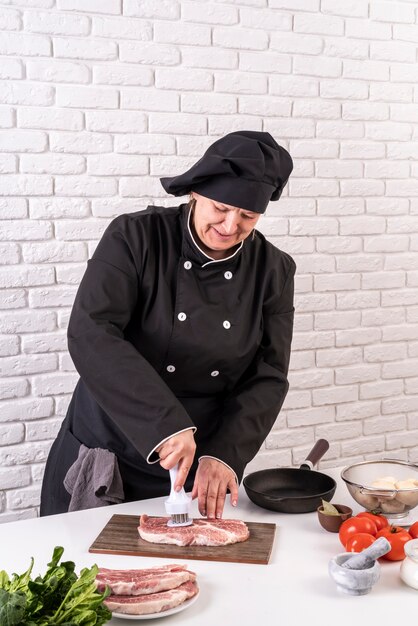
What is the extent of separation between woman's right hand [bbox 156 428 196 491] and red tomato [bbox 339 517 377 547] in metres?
0.40

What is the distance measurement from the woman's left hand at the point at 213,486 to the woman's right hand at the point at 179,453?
105 millimetres

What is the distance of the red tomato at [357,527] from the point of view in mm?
1719

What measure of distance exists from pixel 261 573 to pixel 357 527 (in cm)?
24

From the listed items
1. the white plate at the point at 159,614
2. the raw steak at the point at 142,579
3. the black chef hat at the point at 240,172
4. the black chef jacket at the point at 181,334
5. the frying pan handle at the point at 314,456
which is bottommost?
the white plate at the point at 159,614

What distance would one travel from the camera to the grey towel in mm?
2201

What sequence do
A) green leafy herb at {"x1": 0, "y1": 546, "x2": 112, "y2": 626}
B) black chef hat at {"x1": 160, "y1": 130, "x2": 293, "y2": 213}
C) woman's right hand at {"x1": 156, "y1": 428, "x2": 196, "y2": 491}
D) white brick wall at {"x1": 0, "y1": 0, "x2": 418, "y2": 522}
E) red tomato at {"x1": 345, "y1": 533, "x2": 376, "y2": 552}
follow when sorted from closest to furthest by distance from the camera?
1. green leafy herb at {"x1": 0, "y1": 546, "x2": 112, "y2": 626}
2. red tomato at {"x1": 345, "y1": 533, "x2": 376, "y2": 552}
3. woman's right hand at {"x1": 156, "y1": 428, "x2": 196, "y2": 491}
4. black chef hat at {"x1": 160, "y1": 130, "x2": 293, "y2": 213}
5. white brick wall at {"x1": 0, "y1": 0, "x2": 418, "y2": 522}

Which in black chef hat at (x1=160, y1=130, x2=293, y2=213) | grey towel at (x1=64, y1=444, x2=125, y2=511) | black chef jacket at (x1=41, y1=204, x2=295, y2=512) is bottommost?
grey towel at (x1=64, y1=444, x2=125, y2=511)

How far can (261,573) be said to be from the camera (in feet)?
5.41

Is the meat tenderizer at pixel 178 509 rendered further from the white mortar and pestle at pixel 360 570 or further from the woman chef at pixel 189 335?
the white mortar and pestle at pixel 360 570

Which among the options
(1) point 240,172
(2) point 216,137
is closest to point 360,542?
(1) point 240,172

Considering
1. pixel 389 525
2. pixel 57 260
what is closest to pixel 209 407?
pixel 389 525

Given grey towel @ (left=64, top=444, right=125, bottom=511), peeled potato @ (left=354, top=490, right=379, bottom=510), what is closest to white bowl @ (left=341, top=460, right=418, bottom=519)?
peeled potato @ (left=354, top=490, right=379, bottom=510)

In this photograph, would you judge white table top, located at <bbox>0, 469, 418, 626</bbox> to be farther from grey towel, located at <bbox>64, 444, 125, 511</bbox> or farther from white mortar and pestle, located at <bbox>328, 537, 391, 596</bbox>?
grey towel, located at <bbox>64, 444, 125, 511</bbox>

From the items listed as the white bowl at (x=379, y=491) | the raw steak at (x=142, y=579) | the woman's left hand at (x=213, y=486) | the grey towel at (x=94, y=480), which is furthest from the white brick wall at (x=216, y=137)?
the raw steak at (x=142, y=579)
